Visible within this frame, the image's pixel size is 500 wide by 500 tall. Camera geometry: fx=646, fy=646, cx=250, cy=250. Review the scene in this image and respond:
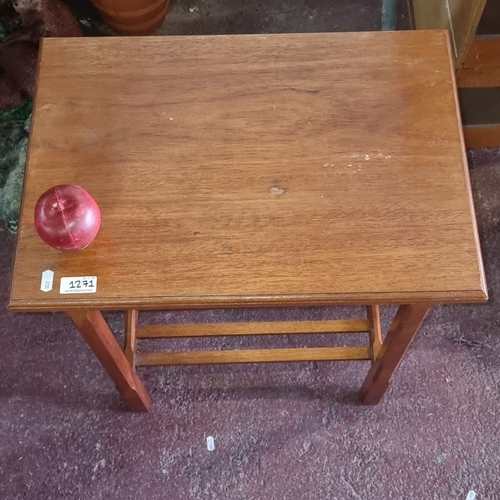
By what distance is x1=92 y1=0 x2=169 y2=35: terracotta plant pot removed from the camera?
1.35 m

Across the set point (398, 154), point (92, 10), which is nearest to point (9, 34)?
point (92, 10)

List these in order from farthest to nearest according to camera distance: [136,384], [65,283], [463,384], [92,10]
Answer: [92,10]
[463,384]
[136,384]
[65,283]

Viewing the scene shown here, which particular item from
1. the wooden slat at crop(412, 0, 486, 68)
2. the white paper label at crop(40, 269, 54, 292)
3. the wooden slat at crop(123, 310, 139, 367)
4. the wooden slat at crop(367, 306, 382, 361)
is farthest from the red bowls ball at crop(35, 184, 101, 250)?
the wooden slat at crop(412, 0, 486, 68)

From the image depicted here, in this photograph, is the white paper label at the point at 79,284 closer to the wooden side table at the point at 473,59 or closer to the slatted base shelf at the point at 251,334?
the slatted base shelf at the point at 251,334

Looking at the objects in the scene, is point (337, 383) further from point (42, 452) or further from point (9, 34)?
point (9, 34)

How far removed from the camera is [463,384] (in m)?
1.18

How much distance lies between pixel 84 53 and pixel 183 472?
2.33ft

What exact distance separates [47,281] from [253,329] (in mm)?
414

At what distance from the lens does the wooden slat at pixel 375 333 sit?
1.03m

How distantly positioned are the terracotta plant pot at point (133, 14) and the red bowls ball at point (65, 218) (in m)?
0.76

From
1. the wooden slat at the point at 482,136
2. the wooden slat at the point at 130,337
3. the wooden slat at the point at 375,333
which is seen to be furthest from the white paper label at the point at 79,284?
the wooden slat at the point at 482,136

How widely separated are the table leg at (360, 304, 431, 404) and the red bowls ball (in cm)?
40

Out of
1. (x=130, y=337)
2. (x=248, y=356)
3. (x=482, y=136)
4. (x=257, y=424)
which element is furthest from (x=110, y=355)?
(x=482, y=136)

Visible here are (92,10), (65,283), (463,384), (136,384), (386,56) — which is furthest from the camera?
(92,10)
